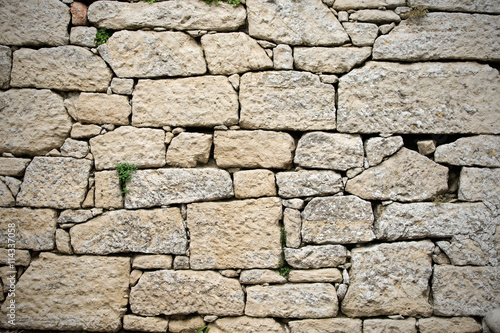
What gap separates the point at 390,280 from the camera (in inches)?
96.5

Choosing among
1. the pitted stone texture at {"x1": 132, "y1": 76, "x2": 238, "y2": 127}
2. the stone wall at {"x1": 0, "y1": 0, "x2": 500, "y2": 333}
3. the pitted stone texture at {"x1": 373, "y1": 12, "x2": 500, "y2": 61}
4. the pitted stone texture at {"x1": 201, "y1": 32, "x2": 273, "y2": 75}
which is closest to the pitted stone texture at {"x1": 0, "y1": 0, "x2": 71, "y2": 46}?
the stone wall at {"x1": 0, "y1": 0, "x2": 500, "y2": 333}

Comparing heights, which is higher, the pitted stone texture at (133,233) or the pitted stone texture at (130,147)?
the pitted stone texture at (130,147)

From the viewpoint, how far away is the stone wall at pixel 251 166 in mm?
2457

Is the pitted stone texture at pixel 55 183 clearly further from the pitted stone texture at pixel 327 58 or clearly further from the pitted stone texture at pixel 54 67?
the pitted stone texture at pixel 327 58

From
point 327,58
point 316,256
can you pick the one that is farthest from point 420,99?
point 316,256

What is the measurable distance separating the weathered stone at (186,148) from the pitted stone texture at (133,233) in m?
0.46

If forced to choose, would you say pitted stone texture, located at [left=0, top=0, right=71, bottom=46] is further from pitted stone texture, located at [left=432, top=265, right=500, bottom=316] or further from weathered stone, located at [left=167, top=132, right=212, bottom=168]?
pitted stone texture, located at [left=432, top=265, right=500, bottom=316]

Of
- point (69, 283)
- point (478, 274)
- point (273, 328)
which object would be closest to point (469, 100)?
point (478, 274)

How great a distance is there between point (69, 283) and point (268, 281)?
1796 millimetres

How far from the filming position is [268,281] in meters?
2.45

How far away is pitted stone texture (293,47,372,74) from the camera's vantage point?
2555 mm

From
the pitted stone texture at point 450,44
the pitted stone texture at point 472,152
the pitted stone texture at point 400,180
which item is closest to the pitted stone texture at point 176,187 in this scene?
the pitted stone texture at point 400,180

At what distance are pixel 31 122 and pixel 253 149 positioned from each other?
2064mm

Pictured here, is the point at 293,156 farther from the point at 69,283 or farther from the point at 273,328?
the point at 69,283
